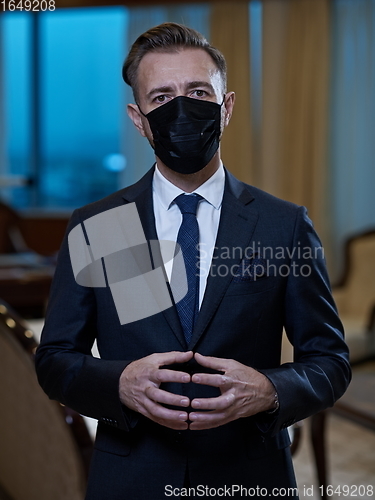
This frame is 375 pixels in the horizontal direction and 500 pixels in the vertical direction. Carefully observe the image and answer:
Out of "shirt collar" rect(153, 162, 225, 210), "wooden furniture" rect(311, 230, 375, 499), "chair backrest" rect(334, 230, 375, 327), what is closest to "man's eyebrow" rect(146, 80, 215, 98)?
"shirt collar" rect(153, 162, 225, 210)

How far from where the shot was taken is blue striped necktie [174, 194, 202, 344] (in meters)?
1.24

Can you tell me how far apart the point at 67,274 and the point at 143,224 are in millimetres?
172

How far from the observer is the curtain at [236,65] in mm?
5207

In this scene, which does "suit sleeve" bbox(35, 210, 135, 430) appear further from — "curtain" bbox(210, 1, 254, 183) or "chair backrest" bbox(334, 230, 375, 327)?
"curtain" bbox(210, 1, 254, 183)

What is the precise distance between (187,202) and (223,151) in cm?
410

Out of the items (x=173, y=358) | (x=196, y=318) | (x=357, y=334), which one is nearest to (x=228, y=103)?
(x=196, y=318)

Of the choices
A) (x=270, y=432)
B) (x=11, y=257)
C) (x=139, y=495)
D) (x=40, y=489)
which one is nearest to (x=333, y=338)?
(x=270, y=432)

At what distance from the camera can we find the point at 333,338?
1257mm

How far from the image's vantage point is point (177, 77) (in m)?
1.22

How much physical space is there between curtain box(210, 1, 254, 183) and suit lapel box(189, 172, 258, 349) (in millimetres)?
3967

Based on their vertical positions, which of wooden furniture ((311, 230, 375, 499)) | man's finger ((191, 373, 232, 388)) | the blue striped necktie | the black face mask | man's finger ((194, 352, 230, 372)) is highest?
the black face mask

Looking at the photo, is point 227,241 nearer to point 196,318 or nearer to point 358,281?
point 196,318

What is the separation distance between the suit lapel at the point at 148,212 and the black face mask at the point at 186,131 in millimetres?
83

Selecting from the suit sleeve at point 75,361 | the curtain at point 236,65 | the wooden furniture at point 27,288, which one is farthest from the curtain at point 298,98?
the suit sleeve at point 75,361
